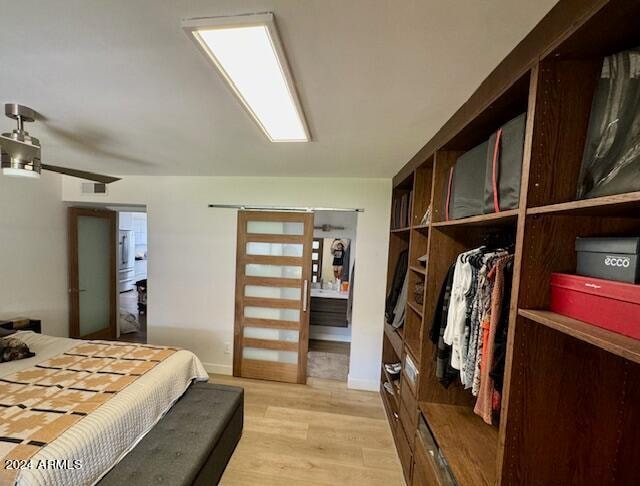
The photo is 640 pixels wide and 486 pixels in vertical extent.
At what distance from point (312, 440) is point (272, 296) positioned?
5.00ft

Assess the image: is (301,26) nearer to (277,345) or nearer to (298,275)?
(298,275)

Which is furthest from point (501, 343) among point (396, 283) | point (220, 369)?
point (220, 369)

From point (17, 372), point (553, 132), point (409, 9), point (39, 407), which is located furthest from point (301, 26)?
point (17, 372)

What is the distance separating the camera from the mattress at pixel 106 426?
1212 millimetres

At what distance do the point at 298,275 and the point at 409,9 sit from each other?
2.73m

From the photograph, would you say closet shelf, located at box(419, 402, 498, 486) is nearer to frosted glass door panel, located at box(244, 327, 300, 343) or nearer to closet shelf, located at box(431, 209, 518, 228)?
closet shelf, located at box(431, 209, 518, 228)

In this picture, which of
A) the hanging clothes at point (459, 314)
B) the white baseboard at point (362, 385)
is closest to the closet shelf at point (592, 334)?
the hanging clothes at point (459, 314)

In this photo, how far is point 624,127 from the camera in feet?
2.17

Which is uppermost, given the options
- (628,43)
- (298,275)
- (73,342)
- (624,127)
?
(628,43)

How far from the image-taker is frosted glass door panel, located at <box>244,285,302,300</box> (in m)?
3.25

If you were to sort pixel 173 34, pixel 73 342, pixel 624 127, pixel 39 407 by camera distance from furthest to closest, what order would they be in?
1. pixel 73 342
2. pixel 39 407
3. pixel 173 34
4. pixel 624 127

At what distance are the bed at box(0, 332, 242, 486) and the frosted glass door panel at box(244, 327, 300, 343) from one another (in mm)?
968

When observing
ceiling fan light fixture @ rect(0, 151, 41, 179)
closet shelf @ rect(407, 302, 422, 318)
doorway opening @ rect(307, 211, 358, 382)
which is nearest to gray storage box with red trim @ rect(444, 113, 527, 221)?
closet shelf @ rect(407, 302, 422, 318)

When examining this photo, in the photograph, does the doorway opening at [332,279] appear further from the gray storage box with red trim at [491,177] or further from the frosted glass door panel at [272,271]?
the gray storage box with red trim at [491,177]
